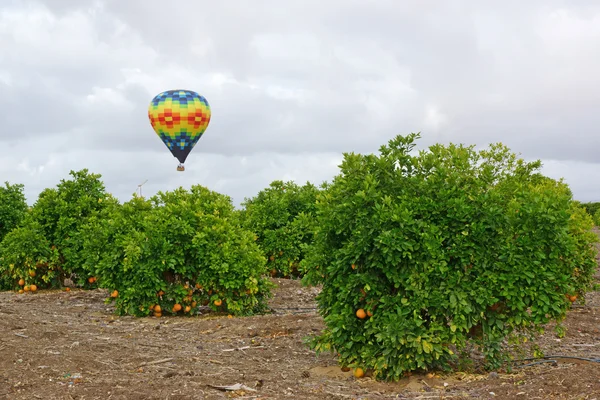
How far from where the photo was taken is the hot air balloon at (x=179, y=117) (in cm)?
3231

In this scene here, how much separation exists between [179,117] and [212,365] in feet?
82.3

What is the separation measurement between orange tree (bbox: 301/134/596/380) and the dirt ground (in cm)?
49

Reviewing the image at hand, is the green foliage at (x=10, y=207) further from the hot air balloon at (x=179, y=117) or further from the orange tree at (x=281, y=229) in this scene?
the hot air balloon at (x=179, y=117)

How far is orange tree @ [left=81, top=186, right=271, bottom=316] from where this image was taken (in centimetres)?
1224

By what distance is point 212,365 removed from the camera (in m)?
8.71

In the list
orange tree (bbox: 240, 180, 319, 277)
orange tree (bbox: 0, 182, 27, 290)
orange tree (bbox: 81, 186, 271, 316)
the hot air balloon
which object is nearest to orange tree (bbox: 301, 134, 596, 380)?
orange tree (bbox: 81, 186, 271, 316)

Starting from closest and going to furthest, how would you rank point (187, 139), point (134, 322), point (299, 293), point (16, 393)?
1. point (16, 393)
2. point (134, 322)
3. point (299, 293)
4. point (187, 139)

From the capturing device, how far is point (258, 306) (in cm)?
1338

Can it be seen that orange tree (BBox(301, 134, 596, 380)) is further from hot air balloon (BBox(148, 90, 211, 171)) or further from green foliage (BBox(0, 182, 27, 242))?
hot air balloon (BBox(148, 90, 211, 171))

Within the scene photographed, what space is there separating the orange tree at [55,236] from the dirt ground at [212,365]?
3.62 metres

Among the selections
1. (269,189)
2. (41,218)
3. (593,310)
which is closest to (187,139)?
(269,189)

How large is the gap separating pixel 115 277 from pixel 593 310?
10291mm

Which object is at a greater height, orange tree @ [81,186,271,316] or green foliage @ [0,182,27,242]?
green foliage @ [0,182,27,242]

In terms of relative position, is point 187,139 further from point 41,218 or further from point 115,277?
point 115,277
